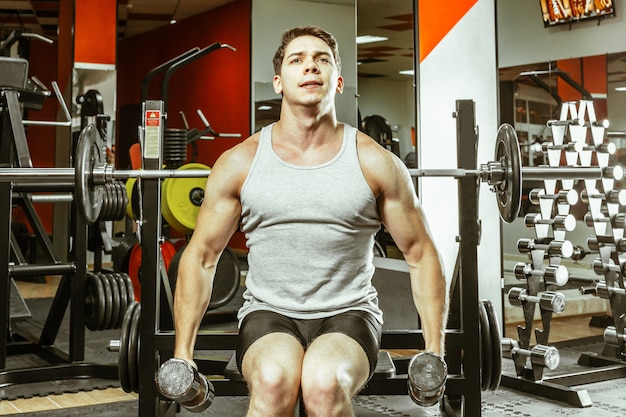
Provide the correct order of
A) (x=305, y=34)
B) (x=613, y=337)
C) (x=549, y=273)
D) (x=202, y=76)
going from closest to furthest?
(x=305, y=34)
(x=549, y=273)
(x=613, y=337)
(x=202, y=76)

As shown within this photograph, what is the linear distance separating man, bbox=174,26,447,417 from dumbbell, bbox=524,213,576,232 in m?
1.57

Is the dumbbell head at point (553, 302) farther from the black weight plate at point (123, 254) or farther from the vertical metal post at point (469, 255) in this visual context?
the black weight plate at point (123, 254)

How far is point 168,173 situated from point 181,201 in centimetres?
227

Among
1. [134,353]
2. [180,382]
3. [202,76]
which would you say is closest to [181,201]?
[134,353]

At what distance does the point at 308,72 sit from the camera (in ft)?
6.29

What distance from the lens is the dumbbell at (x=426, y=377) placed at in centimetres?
175

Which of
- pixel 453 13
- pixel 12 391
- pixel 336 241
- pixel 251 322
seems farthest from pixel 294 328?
pixel 453 13

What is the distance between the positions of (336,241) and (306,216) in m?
0.10

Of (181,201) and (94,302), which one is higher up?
(181,201)

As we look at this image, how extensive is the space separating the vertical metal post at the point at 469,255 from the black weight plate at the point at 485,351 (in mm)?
50

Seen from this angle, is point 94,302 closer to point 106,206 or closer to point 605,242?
point 106,206

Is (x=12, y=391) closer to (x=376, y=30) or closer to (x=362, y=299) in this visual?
(x=362, y=299)

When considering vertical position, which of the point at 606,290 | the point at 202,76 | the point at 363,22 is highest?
the point at 202,76

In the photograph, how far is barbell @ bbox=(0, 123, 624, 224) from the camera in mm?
2131
